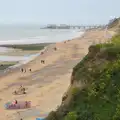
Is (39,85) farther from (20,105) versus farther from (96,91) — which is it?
(96,91)

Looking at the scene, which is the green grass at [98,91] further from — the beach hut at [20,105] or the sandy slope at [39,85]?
the beach hut at [20,105]

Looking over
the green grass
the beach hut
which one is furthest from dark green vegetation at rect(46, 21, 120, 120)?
the beach hut

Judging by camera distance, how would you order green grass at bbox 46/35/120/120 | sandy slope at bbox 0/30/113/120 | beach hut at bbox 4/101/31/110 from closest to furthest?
green grass at bbox 46/35/120/120
sandy slope at bbox 0/30/113/120
beach hut at bbox 4/101/31/110

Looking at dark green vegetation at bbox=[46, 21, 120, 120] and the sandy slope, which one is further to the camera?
the sandy slope

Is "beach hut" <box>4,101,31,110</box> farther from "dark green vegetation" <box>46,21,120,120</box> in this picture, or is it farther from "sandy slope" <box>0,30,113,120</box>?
"dark green vegetation" <box>46,21,120,120</box>

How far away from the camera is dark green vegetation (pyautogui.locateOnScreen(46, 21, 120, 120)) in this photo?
11148 millimetres

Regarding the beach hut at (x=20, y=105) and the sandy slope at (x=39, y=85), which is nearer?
the sandy slope at (x=39, y=85)

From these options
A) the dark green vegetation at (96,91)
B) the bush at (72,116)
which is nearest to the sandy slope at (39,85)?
the dark green vegetation at (96,91)

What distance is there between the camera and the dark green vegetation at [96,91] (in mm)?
11148

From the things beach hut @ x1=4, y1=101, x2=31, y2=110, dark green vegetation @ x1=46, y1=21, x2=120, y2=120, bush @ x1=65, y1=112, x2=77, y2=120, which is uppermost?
dark green vegetation @ x1=46, y1=21, x2=120, y2=120

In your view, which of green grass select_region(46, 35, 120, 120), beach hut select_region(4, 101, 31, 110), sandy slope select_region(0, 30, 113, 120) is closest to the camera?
green grass select_region(46, 35, 120, 120)

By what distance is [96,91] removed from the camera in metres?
12.3

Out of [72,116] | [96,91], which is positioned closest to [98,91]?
[96,91]

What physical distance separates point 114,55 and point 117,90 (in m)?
2.84
